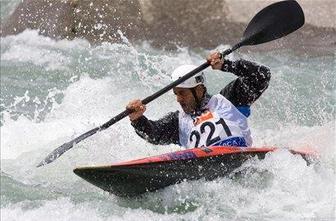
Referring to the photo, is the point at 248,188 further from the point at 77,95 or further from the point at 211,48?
the point at 211,48

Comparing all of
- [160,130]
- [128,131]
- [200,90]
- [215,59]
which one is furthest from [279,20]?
[128,131]

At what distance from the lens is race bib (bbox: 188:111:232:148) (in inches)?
248

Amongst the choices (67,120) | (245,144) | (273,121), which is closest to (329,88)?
(273,121)

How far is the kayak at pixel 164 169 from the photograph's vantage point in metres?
5.79

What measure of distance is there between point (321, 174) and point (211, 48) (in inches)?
265

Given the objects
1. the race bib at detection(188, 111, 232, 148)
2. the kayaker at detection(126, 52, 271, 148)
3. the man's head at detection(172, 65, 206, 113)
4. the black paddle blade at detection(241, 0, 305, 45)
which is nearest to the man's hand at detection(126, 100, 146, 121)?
the kayaker at detection(126, 52, 271, 148)

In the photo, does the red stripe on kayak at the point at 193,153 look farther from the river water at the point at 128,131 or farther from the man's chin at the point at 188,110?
the man's chin at the point at 188,110

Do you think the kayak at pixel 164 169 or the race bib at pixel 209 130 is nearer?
the kayak at pixel 164 169

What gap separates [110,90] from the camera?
10.8m

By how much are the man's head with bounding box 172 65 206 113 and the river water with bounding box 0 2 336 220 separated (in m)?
0.67

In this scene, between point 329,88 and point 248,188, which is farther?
point 329,88

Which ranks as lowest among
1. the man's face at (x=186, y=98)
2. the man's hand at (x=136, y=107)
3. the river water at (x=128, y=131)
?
the river water at (x=128, y=131)

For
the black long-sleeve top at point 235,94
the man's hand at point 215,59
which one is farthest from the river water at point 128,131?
the man's hand at point 215,59

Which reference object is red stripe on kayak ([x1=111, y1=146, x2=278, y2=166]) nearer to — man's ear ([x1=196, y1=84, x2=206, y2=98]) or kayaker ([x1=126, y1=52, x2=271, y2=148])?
kayaker ([x1=126, y1=52, x2=271, y2=148])
